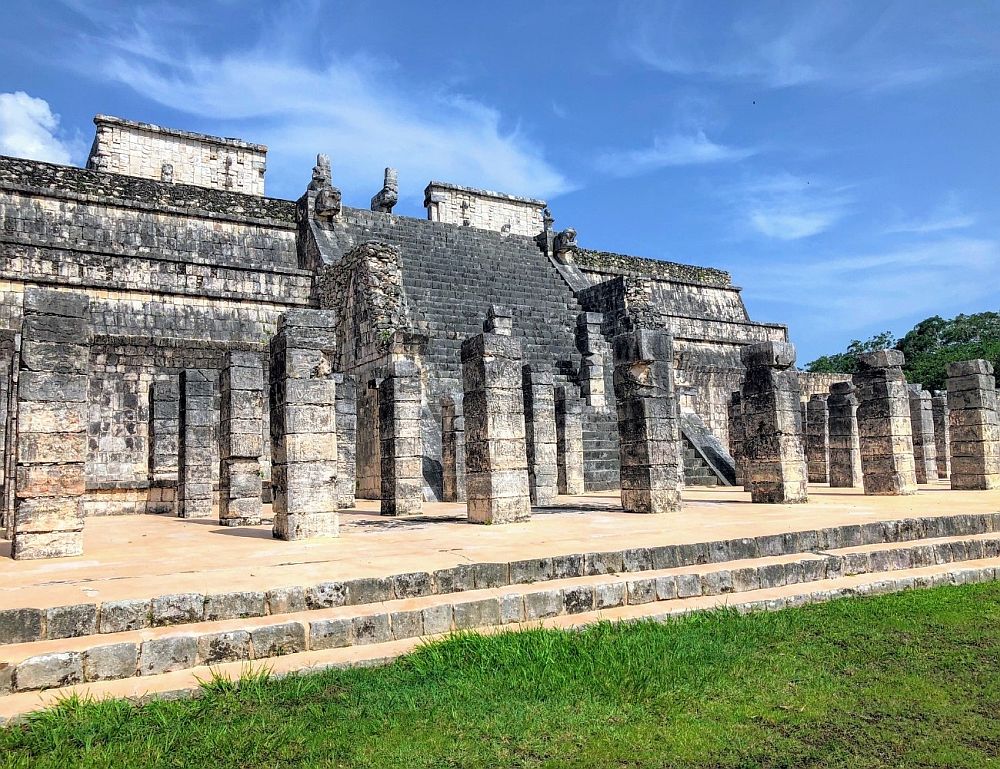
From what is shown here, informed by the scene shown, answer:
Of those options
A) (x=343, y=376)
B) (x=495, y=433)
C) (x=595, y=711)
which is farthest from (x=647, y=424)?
(x=595, y=711)

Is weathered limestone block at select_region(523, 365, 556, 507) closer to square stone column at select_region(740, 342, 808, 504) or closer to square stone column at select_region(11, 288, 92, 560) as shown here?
square stone column at select_region(740, 342, 808, 504)

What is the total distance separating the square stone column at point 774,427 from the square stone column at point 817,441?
5837 mm

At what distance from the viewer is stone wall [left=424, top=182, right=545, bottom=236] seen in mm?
32875

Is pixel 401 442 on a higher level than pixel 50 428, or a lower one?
lower

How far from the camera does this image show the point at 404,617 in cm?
536

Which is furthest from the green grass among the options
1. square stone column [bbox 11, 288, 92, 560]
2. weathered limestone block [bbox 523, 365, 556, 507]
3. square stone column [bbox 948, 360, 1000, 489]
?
square stone column [bbox 948, 360, 1000, 489]

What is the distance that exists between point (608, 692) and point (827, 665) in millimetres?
1484

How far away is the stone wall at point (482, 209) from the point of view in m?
32.9

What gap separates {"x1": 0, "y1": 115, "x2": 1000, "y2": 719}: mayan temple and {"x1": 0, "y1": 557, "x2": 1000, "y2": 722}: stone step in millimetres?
38

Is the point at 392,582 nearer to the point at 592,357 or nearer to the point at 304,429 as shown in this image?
the point at 304,429

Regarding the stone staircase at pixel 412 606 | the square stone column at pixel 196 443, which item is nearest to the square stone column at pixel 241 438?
the square stone column at pixel 196 443

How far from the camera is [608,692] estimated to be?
433 centimetres

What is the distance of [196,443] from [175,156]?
61.8 ft

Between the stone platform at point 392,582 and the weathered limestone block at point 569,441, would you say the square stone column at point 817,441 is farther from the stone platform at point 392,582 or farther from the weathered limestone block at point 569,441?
the stone platform at point 392,582
